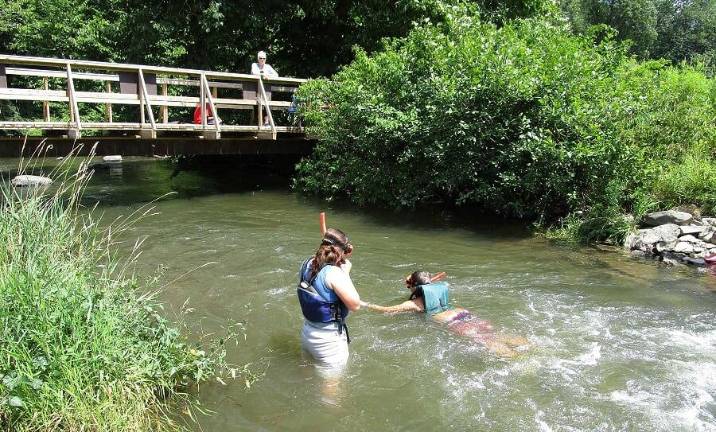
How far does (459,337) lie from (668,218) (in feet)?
18.8

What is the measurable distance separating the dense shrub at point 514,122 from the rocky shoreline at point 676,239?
67cm

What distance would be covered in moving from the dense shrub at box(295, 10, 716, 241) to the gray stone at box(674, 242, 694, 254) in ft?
3.90

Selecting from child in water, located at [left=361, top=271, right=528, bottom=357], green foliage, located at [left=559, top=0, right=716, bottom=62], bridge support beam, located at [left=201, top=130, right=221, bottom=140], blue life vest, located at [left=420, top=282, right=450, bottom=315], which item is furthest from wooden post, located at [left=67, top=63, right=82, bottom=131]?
green foliage, located at [left=559, top=0, right=716, bottom=62]

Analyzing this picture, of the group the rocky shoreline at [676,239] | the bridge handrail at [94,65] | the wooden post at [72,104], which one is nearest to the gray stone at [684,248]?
the rocky shoreline at [676,239]

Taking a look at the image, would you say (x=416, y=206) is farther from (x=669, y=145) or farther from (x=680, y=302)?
(x=680, y=302)

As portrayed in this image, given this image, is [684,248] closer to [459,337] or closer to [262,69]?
[459,337]

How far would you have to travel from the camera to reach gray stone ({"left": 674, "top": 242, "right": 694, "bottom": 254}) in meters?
9.09

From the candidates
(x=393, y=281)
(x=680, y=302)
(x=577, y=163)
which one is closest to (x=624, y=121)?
(x=577, y=163)

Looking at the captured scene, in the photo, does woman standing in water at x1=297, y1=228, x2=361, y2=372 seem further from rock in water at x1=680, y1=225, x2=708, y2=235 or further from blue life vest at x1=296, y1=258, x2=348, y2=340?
rock in water at x1=680, y1=225, x2=708, y2=235

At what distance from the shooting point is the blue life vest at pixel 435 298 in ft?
21.6

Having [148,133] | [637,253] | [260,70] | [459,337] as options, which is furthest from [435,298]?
[260,70]

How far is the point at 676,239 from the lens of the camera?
30.6 feet

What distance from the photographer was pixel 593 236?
1005cm

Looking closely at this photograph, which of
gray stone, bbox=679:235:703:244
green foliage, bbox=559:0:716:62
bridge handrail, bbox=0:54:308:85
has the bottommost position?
gray stone, bbox=679:235:703:244
